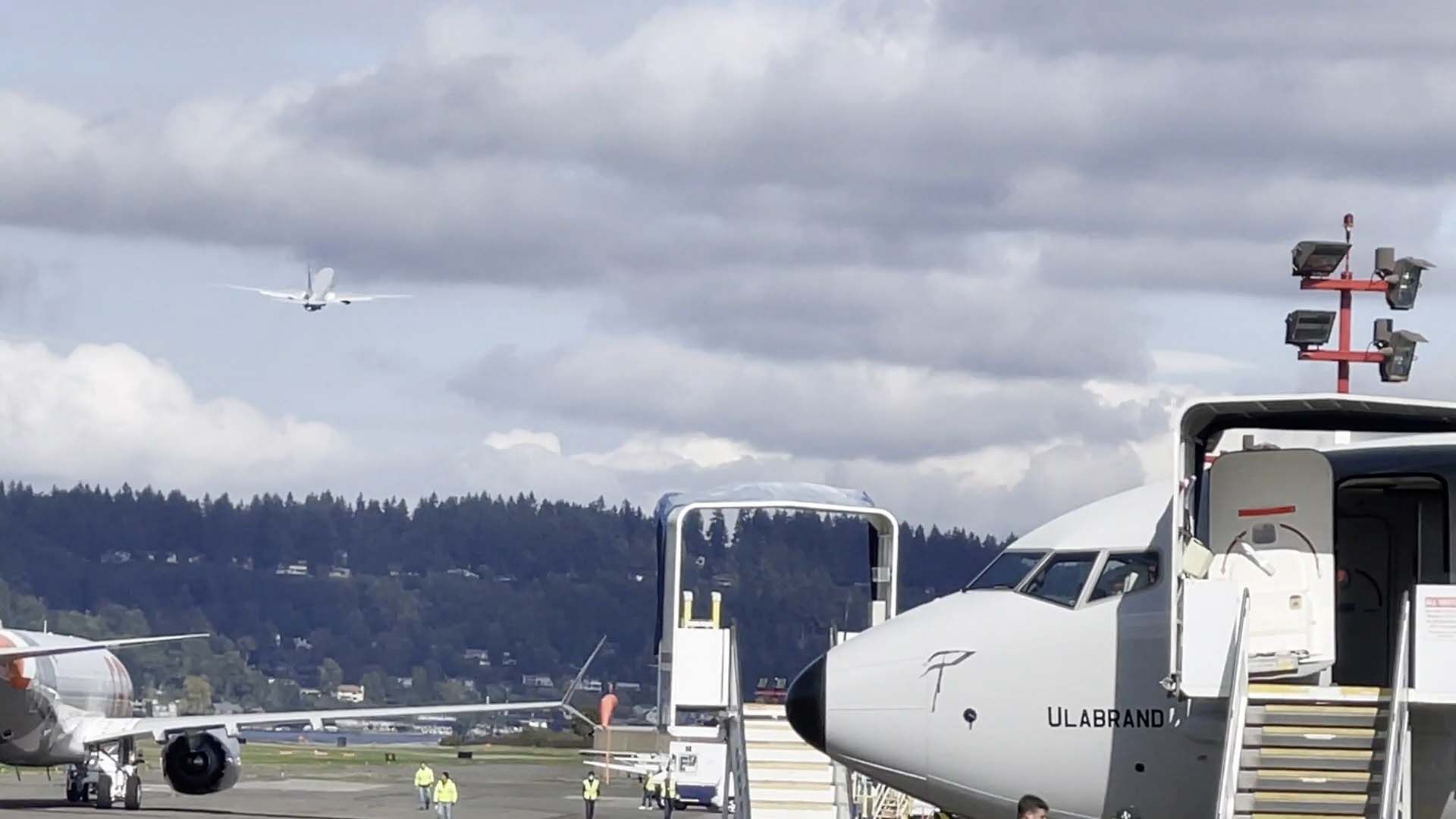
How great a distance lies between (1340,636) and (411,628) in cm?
18669

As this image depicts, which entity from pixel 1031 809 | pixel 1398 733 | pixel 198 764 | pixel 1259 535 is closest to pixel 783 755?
pixel 1259 535

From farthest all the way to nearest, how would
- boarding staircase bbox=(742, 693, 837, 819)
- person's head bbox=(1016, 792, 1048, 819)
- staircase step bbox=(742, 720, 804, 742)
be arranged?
staircase step bbox=(742, 720, 804, 742) < boarding staircase bbox=(742, 693, 837, 819) < person's head bbox=(1016, 792, 1048, 819)

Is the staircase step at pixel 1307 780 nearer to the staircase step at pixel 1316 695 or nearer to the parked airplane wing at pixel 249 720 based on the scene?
the staircase step at pixel 1316 695

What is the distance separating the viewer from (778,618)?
27.5 m

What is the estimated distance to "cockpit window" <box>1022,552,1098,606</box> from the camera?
15997 millimetres

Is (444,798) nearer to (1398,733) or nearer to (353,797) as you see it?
(353,797)

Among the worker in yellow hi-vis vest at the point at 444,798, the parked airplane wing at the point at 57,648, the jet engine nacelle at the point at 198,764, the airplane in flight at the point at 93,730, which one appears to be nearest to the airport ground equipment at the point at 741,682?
the parked airplane wing at the point at 57,648

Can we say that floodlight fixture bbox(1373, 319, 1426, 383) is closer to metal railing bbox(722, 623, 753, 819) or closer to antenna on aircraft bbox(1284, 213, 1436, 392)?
antenna on aircraft bbox(1284, 213, 1436, 392)

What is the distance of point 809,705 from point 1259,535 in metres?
3.49

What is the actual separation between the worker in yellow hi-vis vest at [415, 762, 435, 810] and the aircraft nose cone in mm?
39804

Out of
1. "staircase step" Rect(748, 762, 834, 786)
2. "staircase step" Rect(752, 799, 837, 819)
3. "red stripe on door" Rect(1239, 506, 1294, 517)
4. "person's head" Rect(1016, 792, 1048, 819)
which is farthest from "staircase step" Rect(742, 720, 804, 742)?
"person's head" Rect(1016, 792, 1048, 819)

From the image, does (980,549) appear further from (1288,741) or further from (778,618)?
(1288,741)

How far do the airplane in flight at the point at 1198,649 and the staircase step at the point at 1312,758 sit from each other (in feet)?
0.05

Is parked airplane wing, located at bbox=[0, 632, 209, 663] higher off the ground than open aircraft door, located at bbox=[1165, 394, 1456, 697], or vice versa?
open aircraft door, located at bbox=[1165, 394, 1456, 697]
